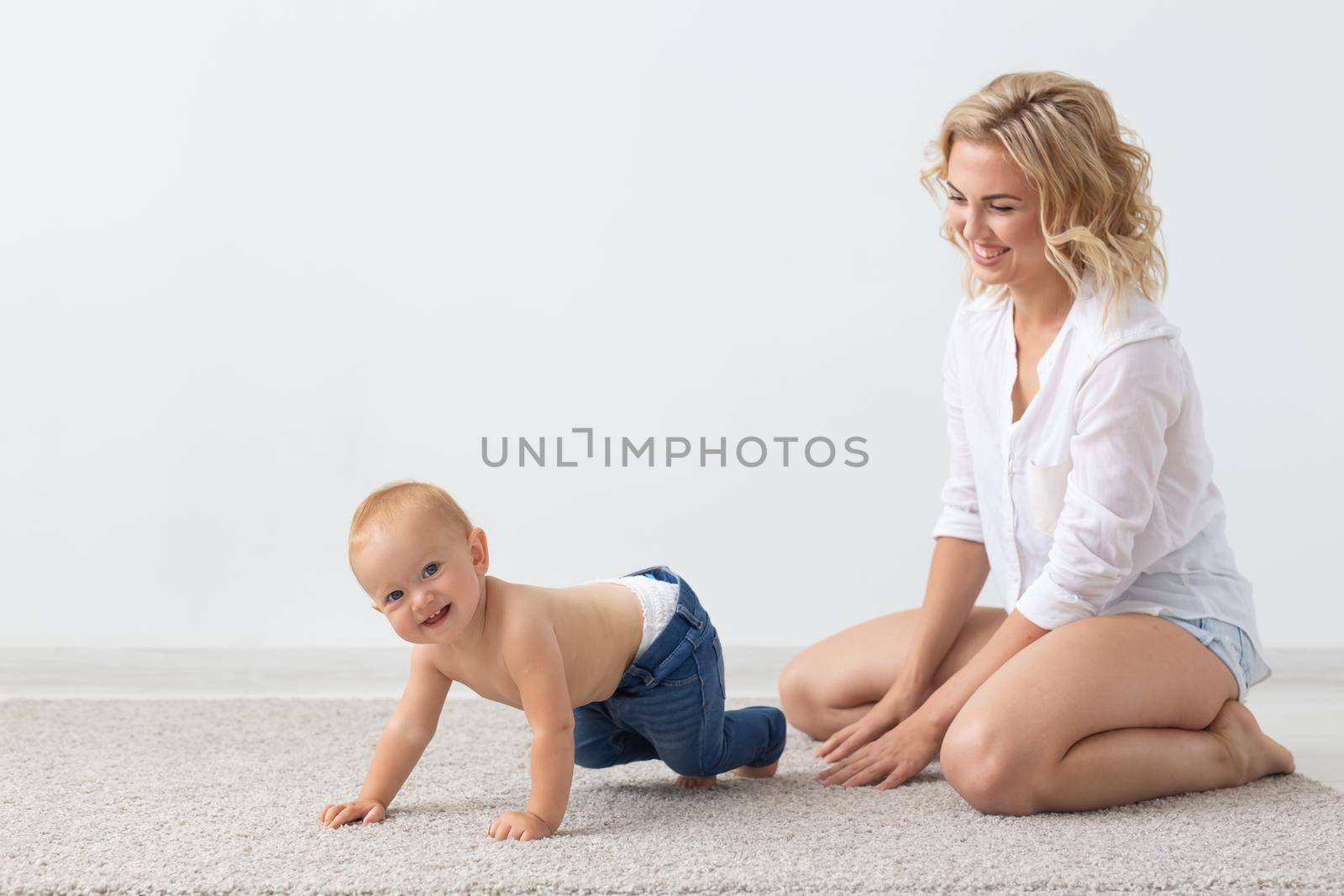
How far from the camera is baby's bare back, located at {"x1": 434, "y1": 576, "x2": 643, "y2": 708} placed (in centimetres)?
127

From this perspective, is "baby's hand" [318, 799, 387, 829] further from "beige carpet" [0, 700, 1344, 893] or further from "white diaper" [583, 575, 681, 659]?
"white diaper" [583, 575, 681, 659]

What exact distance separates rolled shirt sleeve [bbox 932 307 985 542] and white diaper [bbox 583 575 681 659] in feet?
1.52

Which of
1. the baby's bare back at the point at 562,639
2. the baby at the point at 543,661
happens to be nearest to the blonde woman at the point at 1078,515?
the baby at the point at 543,661

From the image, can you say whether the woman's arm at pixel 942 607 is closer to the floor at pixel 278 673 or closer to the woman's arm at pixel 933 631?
the woman's arm at pixel 933 631

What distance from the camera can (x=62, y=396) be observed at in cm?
244

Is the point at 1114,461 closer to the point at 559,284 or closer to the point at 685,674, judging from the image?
the point at 685,674

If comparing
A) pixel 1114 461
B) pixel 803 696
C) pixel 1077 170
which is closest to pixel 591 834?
pixel 803 696

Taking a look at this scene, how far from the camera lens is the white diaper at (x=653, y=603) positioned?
1380mm

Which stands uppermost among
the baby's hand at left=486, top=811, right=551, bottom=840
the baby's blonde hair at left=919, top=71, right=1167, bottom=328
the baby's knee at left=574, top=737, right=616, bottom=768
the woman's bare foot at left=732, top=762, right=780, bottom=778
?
the baby's blonde hair at left=919, top=71, right=1167, bottom=328

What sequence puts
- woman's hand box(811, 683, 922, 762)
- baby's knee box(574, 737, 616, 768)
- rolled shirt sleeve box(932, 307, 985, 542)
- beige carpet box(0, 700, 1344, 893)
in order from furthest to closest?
rolled shirt sleeve box(932, 307, 985, 542) → woman's hand box(811, 683, 922, 762) → baby's knee box(574, 737, 616, 768) → beige carpet box(0, 700, 1344, 893)

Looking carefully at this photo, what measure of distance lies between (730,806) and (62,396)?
5.58 ft

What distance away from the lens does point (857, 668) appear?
175 centimetres

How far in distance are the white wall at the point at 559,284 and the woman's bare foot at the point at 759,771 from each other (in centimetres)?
91

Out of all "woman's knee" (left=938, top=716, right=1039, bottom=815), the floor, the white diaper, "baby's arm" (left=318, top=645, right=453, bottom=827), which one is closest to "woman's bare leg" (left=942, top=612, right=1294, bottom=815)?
"woman's knee" (left=938, top=716, right=1039, bottom=815)
